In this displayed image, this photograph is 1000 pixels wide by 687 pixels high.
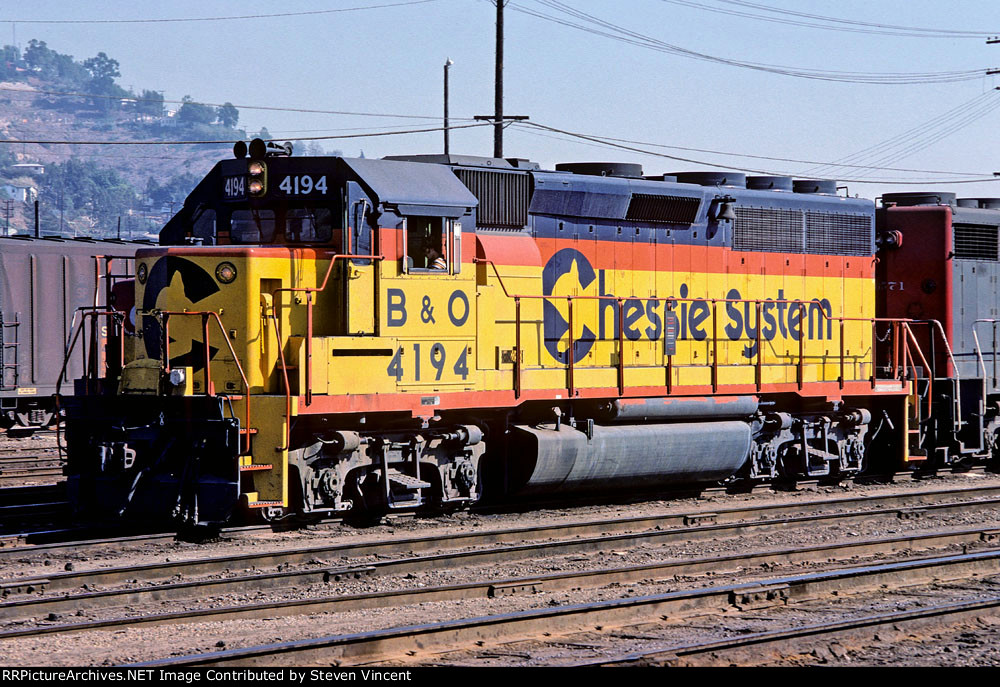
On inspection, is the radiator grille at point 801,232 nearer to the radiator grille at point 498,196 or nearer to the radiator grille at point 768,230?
the radiator grille at point 768,230

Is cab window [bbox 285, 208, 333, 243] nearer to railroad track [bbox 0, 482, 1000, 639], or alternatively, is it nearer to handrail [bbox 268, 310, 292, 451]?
handrail [bbox 268, 310, 292, 451]

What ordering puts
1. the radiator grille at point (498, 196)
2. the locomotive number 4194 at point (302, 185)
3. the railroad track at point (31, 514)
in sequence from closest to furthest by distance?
1. the locomotive number 4194 at point (302, 185)
2. the railroad track at point (31, 514)
3. the radiator grille at point (498, 196)

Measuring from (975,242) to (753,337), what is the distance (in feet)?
14.5

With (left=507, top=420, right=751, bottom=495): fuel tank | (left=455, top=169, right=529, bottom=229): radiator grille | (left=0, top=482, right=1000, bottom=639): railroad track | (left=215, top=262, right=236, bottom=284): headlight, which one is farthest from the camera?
(left=507, top=420, right=751, bottom=495): fuel tank

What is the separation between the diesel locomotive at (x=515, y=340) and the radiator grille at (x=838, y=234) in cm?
4

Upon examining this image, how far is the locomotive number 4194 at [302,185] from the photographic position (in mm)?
10906

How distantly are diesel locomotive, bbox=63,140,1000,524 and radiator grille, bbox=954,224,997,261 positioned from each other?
0.04 metres

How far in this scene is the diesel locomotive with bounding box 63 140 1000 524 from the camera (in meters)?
10.7

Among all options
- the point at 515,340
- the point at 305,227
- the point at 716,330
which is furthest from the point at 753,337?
the point at 305,227

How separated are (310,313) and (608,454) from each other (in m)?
3.96

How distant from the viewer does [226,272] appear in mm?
10664

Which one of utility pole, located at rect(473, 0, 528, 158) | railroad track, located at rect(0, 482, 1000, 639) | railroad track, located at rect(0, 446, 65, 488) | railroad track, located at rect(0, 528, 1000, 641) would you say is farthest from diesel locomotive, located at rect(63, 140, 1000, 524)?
utility pole, located at rect(473, 0, 528, 158)

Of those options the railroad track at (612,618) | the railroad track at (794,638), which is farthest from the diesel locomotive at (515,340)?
the railroad track at (794,638)

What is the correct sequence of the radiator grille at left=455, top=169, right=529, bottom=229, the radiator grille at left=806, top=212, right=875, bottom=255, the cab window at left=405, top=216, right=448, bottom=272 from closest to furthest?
1. the cab window at left=405, top=216, right=448, bottom=272
2. the radiator grille at left=455, top=169, right=529, bottom=229
3. the radiator grille at left=806, top=212, right=875, bottom=255
